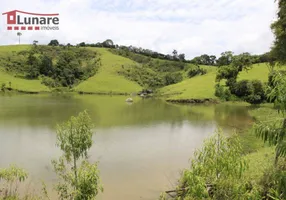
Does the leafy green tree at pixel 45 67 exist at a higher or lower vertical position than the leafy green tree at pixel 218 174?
higher

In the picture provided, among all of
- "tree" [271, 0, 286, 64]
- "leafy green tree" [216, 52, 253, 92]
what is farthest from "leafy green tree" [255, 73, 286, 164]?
"leafy green tree" [216, 52, 253, 92]

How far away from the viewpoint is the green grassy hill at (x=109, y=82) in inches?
3647

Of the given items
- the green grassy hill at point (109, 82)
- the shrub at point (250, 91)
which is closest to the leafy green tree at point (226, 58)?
the shrub at point (250, 91)

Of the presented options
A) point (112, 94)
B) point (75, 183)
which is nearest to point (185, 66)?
point (112, 94)

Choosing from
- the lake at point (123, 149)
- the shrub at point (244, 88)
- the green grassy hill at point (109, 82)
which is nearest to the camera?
the lake at point (123, 149)

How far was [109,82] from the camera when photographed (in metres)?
97.8

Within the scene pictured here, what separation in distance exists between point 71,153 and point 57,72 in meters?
95.1

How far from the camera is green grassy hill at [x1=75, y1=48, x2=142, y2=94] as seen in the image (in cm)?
9264

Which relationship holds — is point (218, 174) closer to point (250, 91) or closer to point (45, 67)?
point (250, 91)

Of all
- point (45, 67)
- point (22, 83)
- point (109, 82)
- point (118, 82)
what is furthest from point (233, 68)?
point (45, 67)

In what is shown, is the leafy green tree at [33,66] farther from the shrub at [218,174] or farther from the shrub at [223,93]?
the shrub at [218,174]

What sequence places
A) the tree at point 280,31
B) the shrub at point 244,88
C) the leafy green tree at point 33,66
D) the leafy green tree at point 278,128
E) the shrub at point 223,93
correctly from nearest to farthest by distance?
the leafy green tree at point 278,128
the tree at point 280,31
the shrub at point 244,88
the shrub at point 223,93
the leafy green tree at point 33,66

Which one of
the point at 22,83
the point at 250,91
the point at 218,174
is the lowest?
the point at 218,174

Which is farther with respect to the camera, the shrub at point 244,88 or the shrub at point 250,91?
the shrub at point 244,88
